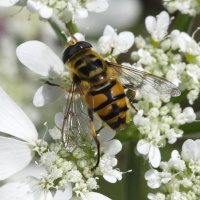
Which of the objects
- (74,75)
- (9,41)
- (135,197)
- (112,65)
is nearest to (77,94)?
(74,75)

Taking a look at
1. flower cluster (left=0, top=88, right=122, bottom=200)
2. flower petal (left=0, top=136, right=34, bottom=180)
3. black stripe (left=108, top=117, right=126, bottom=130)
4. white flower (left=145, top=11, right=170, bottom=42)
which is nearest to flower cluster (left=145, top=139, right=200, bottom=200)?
flower cluster (left=0, top=88, right=122, bottom=200)

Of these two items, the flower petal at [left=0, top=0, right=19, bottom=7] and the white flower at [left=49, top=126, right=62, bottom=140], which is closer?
the white flower at [left=49, top=126, right=62, bottom=140]

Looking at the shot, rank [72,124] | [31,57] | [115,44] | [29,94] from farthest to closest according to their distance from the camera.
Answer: [29,94] < [115,44] < [31,57] < [72,124]

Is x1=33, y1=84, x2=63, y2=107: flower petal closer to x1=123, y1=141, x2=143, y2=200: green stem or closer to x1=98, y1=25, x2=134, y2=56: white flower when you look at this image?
x1=98, y1=25, x2=134, y2=56: white flower

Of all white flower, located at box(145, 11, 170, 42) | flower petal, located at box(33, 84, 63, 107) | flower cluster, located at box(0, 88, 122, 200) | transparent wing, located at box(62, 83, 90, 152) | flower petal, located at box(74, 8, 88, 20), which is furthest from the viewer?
white flower, located at box(145, 11, 170, 42)

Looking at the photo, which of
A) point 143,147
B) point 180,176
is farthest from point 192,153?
point 143,147

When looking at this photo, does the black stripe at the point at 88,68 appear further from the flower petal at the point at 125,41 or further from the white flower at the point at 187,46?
the white flower at the point at 187,46

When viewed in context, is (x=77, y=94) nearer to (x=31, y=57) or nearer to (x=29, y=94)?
(x=31, y=57)
